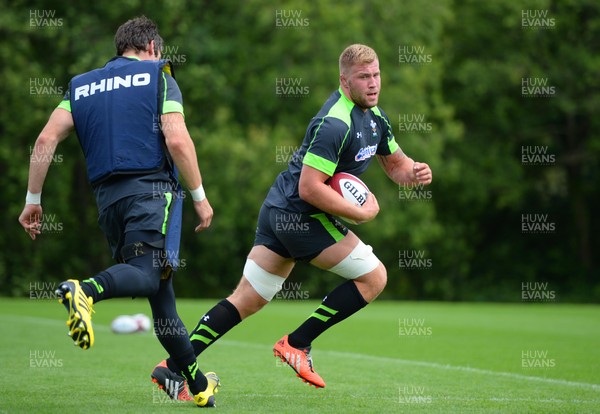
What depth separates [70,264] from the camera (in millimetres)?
29422

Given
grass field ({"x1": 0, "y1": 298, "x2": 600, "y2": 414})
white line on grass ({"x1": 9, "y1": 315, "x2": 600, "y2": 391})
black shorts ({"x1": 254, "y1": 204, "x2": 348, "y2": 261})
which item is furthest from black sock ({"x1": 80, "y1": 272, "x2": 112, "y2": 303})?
white line on grass ({"x1": 9, "y1": 315, "x2": 600, "y2": 391})

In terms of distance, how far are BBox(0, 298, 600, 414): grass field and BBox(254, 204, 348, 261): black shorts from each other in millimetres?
1029

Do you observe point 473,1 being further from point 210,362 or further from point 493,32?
point 210,362

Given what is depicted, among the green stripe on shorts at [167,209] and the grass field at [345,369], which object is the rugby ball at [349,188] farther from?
the grass field at [345,369]

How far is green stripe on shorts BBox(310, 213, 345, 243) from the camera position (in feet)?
21.5

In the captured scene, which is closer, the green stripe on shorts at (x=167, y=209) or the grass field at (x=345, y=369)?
the green stripe on shorts at (x=167, y=209)

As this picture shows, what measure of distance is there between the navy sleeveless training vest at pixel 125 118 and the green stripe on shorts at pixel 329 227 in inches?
49.2

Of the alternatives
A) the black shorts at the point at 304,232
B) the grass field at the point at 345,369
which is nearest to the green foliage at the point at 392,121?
the grass field at the point at 345,369

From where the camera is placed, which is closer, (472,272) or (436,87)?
(436,87)

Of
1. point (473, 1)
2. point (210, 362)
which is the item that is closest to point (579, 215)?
point (473, 1)

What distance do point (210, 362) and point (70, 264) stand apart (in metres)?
21.1

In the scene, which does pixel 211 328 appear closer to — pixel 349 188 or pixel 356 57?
pixel 349 188

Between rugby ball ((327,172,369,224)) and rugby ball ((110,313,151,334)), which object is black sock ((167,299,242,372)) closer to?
rugby ball ((327,172,369,224))

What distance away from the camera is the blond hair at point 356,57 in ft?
21.3
